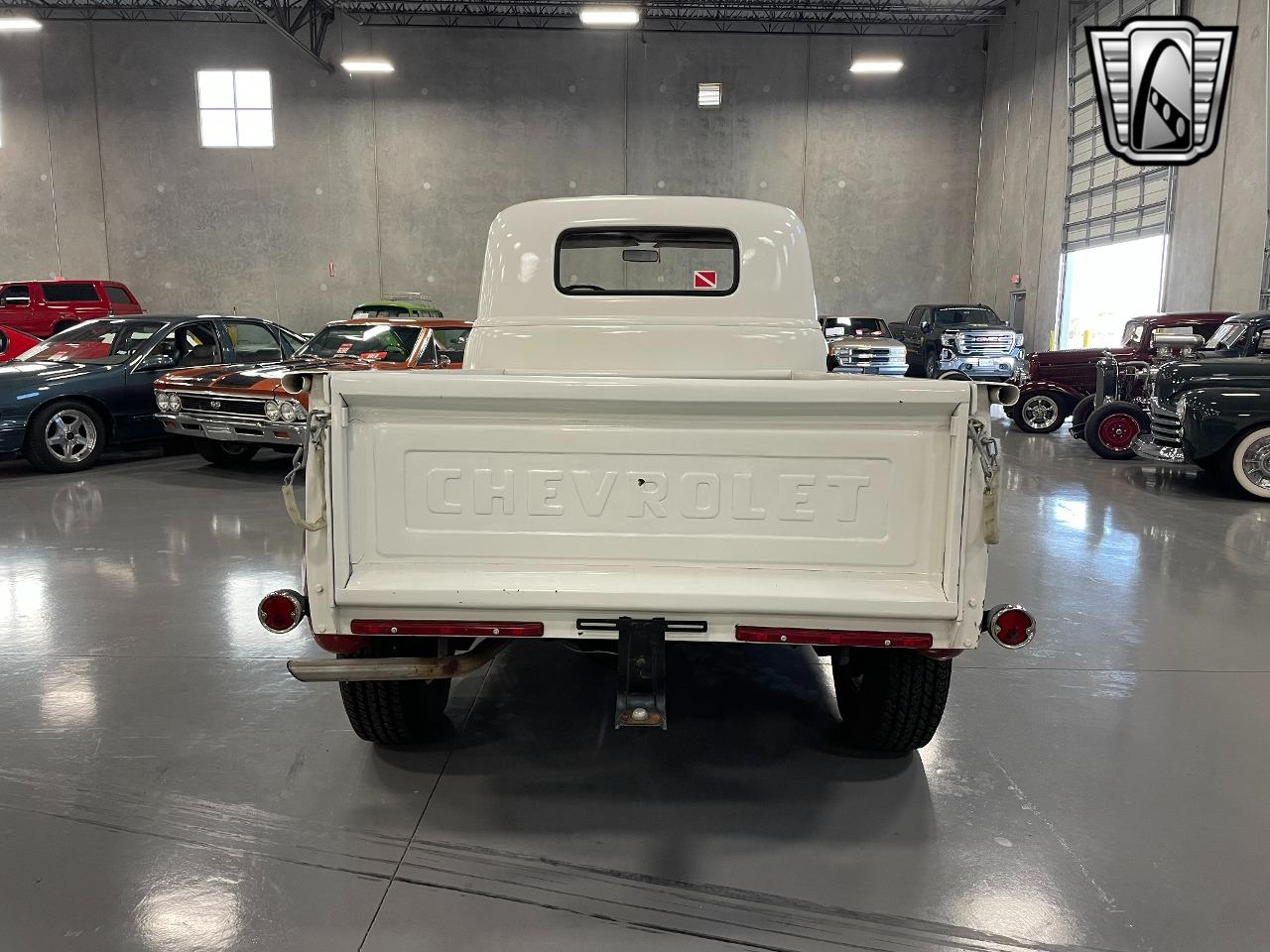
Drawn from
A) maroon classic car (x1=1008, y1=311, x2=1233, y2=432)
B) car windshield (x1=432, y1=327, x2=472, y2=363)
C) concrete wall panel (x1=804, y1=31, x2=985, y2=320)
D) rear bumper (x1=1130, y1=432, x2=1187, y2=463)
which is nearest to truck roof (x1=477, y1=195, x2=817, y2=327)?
car windshield (x1=432, y1=327, x2=472, y2=363)

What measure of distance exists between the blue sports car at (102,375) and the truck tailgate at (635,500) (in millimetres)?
7887

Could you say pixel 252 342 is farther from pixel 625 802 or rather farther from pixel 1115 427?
pixel 1115 427

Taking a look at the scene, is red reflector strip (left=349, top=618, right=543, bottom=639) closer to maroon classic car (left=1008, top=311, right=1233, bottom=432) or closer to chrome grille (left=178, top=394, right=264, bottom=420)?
chrome grille (left=178, top=394, right=264, bottom=420)

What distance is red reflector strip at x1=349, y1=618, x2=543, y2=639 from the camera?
2473 millimetres

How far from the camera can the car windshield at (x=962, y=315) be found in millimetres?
17688

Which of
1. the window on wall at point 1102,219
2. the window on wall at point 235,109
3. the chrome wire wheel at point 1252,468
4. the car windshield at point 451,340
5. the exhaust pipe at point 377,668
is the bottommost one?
the chrome wire wheel at point 1252,468

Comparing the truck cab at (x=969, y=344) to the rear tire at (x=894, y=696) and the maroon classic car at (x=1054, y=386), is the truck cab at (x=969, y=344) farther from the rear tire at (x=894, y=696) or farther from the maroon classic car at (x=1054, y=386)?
the rear tire at (x=894, y=696)

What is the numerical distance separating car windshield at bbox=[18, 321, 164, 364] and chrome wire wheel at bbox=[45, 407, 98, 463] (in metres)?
0.67

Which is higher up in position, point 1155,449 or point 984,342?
point 984,342

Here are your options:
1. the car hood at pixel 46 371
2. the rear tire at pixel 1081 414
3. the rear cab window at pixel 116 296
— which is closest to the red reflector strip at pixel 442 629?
the car hood at pixel 46 371

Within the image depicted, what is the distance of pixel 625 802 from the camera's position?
2812 millimetres

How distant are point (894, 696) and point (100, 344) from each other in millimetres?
9675

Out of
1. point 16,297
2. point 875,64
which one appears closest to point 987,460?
point 875,64

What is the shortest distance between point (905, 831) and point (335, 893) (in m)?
1.69
